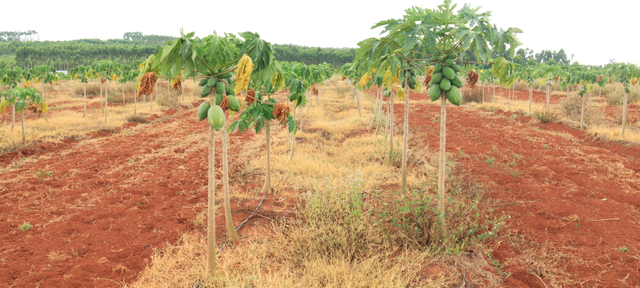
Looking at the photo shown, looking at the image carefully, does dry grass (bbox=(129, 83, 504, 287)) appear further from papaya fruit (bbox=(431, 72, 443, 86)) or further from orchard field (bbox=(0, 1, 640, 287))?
papaya fruit (bbox=(431, 72, 443, 86))

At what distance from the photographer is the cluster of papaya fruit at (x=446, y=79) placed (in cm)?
370

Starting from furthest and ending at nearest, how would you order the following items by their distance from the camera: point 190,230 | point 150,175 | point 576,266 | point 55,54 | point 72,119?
point 55,54 → point 72,119 → point 150,175 → point 190,230 → point 576,266

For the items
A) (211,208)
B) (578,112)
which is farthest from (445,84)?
(578,112)

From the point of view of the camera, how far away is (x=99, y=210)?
6133 millimetres

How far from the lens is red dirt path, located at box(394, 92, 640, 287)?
159 inches

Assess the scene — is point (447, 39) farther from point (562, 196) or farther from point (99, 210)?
point (99, 210)

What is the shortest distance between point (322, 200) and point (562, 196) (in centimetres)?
500

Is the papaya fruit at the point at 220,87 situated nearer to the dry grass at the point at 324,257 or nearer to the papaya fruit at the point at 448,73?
the dry grass at the point at 324,257

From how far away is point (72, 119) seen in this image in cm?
1648

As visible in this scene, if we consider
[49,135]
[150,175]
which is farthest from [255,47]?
[49,135]

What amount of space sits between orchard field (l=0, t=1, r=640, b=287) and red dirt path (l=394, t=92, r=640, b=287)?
4 cm

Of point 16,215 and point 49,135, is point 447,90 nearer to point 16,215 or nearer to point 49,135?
point 16,215

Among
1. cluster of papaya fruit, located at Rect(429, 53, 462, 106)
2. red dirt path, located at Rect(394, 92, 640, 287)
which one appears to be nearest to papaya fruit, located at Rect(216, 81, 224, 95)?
cluster of papaya fruit, located at Rect(429, 53, 462, 106)

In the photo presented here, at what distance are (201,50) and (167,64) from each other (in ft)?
1.15
